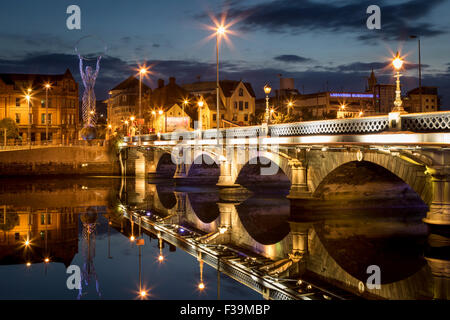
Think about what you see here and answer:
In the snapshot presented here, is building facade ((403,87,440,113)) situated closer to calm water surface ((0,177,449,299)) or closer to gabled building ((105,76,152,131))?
gabled building ((105,76,152,131))

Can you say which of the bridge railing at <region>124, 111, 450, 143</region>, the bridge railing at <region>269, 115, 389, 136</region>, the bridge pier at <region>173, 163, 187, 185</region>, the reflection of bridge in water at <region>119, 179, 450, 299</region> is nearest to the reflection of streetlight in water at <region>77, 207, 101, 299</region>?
the reflection of bridge in water at <region>119, 179, 450, 299</region>

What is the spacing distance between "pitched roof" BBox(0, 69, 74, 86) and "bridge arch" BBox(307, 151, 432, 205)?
8082 cm

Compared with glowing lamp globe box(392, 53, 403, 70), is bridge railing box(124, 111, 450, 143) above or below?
below

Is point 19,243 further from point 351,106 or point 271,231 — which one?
point 351,106

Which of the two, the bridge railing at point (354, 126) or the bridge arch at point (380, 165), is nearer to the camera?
the bridge railing at point (354, 126)

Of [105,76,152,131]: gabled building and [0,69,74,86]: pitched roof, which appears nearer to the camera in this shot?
[0,69,74,86]: pitched roof

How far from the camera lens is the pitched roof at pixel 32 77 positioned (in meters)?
103

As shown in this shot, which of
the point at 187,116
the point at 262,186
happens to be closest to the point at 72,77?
the point at 187,116

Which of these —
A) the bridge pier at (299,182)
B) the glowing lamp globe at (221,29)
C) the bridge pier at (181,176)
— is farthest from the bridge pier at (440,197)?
the bridge pier at (181,176)

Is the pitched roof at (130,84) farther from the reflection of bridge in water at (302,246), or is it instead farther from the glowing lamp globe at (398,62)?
the glowing lamp globe at (398,62)

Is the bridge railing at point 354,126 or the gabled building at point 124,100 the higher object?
the gabled building at point 124,100

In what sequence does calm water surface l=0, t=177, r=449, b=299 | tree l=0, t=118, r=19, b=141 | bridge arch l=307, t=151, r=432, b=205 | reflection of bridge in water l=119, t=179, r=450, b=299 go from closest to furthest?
reflection of bridge in water l=119, t=179, r=450, b=299
calm water surface l=0, t=177, r=449, b=299
bridge arch l=307, t=151, r=432, b=205
tree l=0, t=118, r=19, b=141

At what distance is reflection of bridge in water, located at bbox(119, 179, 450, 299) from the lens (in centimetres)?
1970
